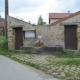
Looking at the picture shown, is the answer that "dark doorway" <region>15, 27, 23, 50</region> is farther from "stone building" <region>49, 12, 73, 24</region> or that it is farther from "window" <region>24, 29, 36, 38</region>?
"stone building" <region>49, 12, 73, 24</region>

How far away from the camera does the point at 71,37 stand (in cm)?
1391

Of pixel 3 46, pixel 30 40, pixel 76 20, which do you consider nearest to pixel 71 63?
pixel 76 20

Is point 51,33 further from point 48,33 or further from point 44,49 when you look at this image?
point 44,49

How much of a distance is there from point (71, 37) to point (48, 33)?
6.20 feet

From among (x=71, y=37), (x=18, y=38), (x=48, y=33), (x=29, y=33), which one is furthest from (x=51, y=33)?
(x=18, y=38)

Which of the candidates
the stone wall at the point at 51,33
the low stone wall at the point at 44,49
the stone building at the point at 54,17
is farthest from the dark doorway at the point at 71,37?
the stone building at the point at 54,17

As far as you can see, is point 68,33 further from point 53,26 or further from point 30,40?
point 30,40

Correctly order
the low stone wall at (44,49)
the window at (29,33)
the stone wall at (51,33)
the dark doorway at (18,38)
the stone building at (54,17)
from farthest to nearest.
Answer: the stone building at (54,17) → the dark doorway at (18,38) → the window at (29,33) → the stone wall at (51,33) → the low stone wall at (44,49)

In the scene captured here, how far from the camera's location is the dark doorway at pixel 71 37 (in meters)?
13.8

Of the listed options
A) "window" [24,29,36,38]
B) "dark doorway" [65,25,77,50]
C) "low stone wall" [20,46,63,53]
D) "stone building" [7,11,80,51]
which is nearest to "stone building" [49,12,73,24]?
"stone building" [7,11,80,51]

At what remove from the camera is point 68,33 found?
14.0 metres

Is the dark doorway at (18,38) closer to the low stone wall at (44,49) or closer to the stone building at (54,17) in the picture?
the low stone wall at (44,49)

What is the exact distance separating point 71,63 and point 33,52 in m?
5.38

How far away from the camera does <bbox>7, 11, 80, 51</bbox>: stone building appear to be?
13.7 metres
